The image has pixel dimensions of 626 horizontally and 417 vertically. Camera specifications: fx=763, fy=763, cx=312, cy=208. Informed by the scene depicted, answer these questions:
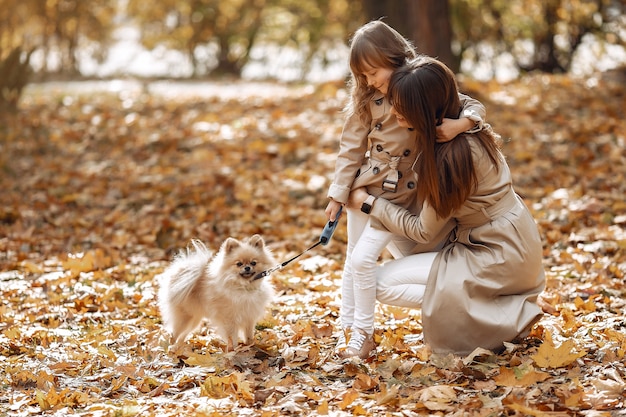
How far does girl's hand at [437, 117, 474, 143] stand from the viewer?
11.5 ft

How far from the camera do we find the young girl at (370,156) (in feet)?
12.1

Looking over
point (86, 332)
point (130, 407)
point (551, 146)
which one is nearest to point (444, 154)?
point (130, 407)

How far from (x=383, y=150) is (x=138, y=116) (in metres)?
6.98

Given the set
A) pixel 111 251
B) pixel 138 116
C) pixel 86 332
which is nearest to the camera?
pixel 86 332

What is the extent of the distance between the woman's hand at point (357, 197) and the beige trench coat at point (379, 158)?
3cm

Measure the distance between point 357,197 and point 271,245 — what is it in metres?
2.52

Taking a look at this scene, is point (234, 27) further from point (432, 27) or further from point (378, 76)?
point (378, 76)

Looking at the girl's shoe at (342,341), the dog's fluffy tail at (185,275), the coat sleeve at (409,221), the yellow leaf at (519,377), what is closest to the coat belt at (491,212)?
the coat sleeve at (409,221)

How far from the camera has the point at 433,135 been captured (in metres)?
3.51

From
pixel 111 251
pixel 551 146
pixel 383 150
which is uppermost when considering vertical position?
pixel 383 150

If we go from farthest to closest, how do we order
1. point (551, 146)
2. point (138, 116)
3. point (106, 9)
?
point (106, 9) → point (138, 116) → point (551, 146)

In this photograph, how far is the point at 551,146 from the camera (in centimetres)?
821

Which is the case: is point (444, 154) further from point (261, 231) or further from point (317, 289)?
point (261, 231)

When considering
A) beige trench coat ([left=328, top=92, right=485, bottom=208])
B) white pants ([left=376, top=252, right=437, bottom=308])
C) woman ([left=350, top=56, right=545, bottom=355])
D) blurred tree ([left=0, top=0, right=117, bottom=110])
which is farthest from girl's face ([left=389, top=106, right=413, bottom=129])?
blurred tree ([left=0, top=0, right=117, bottom=110])
